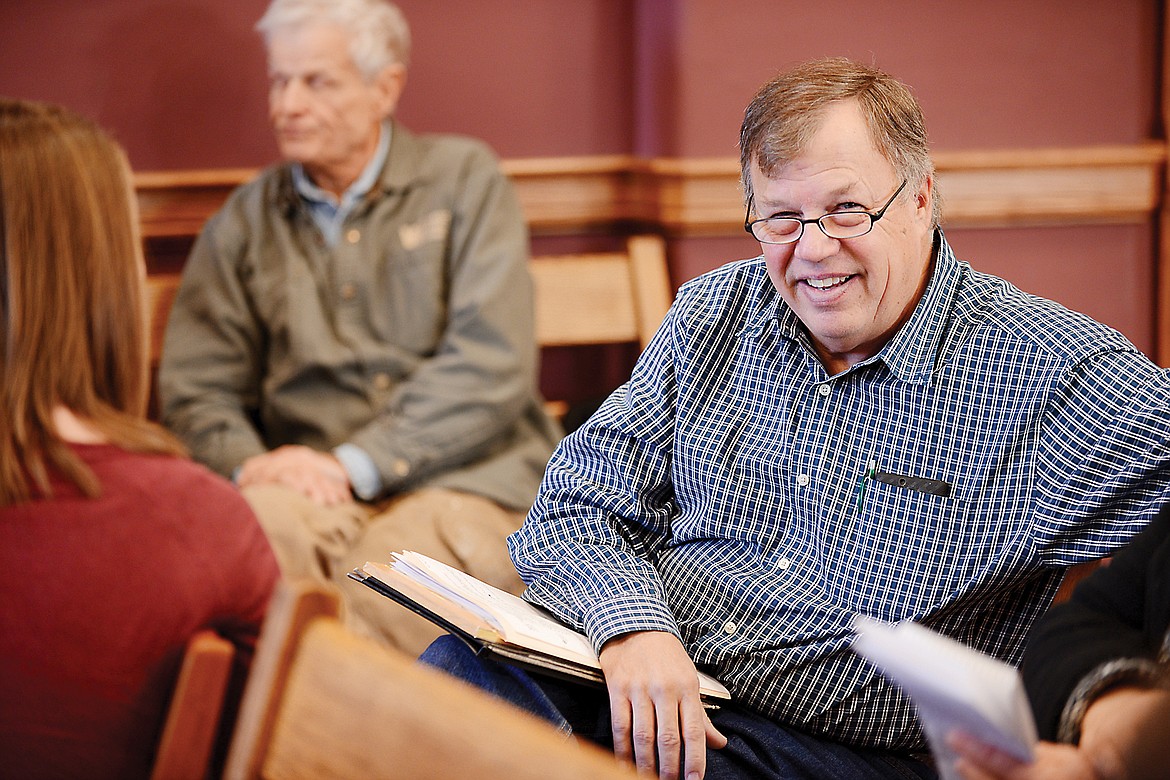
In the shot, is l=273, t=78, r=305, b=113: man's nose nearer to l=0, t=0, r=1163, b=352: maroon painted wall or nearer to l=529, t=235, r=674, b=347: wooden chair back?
l=0, t=0, r=1163, b=352: maroon painted wall

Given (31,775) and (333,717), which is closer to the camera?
(333,717)

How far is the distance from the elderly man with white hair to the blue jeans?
0.93 meters

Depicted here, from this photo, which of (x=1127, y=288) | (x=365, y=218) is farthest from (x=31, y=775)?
(x=1127, y=288)

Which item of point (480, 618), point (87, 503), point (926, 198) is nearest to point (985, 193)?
point (926, 198)

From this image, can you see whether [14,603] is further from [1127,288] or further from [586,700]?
[1127,288]

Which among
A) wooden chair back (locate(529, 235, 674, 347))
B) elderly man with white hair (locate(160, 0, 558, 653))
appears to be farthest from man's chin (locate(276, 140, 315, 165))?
wooden chair back (locate(529, 235, 674, 347))

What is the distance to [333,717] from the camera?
771mm

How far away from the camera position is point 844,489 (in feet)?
4.46

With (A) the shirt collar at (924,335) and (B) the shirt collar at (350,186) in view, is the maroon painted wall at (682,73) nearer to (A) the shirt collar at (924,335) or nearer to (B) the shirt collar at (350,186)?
(B) the shirt collar at (350,186)

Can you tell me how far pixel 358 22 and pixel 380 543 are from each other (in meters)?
1.11

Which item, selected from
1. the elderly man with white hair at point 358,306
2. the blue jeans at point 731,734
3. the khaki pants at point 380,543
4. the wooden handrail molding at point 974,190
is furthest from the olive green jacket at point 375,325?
the blue jeans at point 731,734

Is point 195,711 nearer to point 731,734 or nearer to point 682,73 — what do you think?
point 731,734

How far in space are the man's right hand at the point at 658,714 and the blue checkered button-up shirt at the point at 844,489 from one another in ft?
0.18

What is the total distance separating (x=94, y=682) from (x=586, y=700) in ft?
2.00
